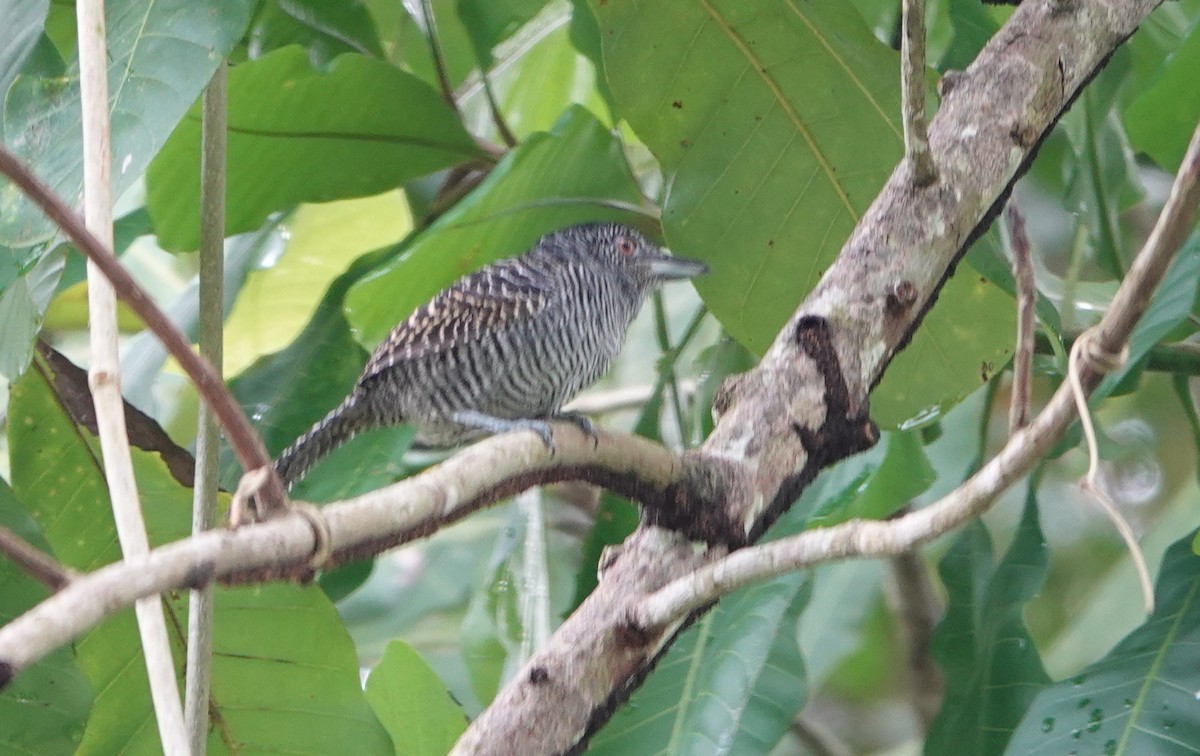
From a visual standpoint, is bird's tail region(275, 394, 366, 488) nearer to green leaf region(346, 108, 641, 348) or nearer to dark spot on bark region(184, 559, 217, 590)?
green leaf region(346, 108, 641, 348)

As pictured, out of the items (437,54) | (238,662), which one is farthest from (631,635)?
(437,54)

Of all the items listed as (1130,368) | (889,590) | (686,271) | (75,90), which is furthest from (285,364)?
(889,590)

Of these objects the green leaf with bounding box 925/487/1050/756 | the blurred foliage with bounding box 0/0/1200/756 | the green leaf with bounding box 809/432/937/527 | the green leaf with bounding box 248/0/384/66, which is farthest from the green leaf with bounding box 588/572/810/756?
the green leaf with bounding box 248/0/384/66

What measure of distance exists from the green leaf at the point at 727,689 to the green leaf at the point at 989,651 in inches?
10.4

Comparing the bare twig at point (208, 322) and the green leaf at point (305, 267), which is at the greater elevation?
the bare twig at point (208, 322)

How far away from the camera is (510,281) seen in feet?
7.94

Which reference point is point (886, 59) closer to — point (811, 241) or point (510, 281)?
point (811, 241)

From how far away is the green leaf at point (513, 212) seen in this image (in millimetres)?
2195

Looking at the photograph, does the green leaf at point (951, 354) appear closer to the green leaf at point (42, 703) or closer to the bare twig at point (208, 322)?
the bare twig at point (208, 322)

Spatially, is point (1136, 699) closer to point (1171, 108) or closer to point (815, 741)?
point (1171, 108)

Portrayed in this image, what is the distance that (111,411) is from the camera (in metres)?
1.01

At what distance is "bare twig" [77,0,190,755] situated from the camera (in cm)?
100

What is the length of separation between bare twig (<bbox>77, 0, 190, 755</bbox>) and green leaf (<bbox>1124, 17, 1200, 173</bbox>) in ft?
5.45

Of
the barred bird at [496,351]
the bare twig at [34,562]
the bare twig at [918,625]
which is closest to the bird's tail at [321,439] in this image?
the barred bird at [496,351]
